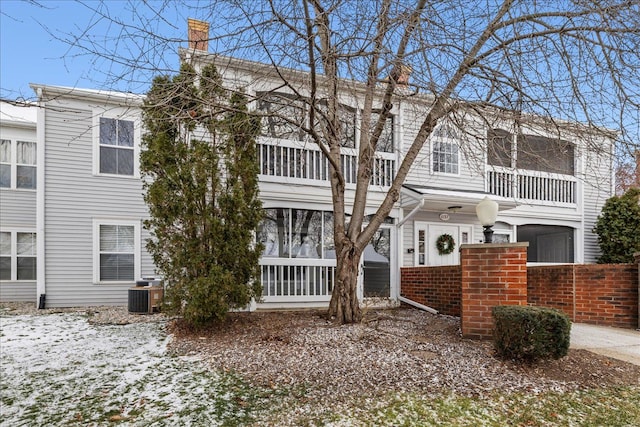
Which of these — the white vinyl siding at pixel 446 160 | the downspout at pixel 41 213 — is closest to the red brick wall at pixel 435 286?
the white vinyl siding at pixel 446 160

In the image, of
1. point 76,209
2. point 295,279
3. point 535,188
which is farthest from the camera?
point 535,188

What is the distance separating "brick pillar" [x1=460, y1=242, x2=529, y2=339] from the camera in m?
5.32

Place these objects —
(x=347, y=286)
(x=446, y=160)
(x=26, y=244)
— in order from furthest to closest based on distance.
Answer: (x=26, y=244) < (x=446, y=160) < (x=347, y=286)

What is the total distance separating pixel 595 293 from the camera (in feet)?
22.9

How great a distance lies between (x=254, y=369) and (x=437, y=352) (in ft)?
7.14

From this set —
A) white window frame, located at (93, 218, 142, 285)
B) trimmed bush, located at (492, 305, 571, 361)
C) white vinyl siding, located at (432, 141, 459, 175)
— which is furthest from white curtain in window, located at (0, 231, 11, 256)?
trimmed bush, located at (492, 305, 571, 361)

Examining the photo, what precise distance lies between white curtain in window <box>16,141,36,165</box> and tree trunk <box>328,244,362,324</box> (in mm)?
9643

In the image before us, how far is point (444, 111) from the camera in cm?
568

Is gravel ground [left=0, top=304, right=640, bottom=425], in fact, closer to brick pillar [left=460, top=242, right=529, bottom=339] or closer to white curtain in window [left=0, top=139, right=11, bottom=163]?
brick pillar [left=460, top=242, right=529, bottom=339]

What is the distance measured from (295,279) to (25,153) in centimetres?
850

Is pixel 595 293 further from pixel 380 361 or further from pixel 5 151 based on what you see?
pixel 5 151

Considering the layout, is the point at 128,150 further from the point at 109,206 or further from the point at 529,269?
the point at 529,269

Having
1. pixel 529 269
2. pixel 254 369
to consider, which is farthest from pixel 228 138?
pixel 529 269

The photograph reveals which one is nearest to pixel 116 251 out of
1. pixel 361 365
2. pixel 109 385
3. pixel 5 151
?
pixel 5 151
